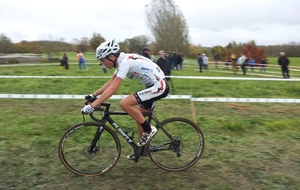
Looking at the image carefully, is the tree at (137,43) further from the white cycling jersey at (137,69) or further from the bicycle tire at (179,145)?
the white cycling jersey at (137,69)

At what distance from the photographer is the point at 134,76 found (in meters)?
4.24

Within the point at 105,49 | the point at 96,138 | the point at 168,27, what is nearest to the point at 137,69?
the point at 105,49

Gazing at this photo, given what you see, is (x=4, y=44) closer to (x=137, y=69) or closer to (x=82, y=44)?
(x=82, y=44)

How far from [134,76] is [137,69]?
0.53 feet

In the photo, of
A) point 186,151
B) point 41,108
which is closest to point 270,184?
point 186,151

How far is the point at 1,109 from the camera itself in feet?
27.2

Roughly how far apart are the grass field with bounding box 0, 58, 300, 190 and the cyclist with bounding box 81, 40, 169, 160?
0.78 metres

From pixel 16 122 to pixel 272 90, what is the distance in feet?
35.0

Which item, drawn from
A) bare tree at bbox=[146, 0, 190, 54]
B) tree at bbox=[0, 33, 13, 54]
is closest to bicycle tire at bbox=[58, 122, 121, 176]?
tree at bbox=[0, 33, 13, 54]

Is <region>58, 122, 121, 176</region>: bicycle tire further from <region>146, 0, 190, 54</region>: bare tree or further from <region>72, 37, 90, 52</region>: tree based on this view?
<region>72, 37, 90, 52</region>: tree

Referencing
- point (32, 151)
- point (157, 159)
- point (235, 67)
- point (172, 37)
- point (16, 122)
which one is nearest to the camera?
point (157, 159)

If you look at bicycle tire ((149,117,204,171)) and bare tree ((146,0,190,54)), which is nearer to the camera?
bicycle tire ((149,117,204,171))

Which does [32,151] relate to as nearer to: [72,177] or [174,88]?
[72,177]

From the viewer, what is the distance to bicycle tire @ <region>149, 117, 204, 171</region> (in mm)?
4543
